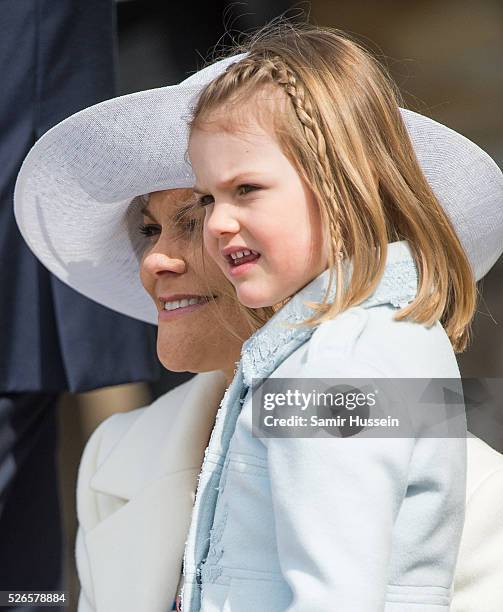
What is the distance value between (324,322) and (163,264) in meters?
0.48

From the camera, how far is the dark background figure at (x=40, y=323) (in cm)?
193

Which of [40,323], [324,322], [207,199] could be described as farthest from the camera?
[40,323]

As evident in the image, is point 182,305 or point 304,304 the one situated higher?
point 304,304

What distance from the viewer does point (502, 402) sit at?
1.65m

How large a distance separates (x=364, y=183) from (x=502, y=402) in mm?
703

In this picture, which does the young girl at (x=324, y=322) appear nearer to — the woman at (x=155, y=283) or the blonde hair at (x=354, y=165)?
the blonde hair at (x=354, y=165)

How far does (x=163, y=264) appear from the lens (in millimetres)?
1450

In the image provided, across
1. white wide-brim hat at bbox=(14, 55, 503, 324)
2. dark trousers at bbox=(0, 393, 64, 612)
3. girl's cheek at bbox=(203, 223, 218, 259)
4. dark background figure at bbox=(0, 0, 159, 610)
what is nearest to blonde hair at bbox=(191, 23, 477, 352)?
girl's cheek at bbox=(203, 223, 218, 259)

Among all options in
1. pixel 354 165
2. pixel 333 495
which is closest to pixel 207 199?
pixel 354 165

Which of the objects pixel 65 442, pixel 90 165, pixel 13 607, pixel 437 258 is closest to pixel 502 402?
pixel 437 258

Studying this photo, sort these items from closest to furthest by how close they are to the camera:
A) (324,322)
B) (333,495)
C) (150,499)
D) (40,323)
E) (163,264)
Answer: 1. (333,495)
2. (324,322)
3. (163,264)
4. (150,499)
5. (40,323)

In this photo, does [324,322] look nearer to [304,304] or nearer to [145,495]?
[304,304]

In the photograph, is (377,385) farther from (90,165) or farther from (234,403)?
(90,165)

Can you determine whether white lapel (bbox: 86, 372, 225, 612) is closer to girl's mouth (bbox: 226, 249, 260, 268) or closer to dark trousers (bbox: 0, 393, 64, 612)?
dark trousers (bbox: 0, 393, 64, 612)
